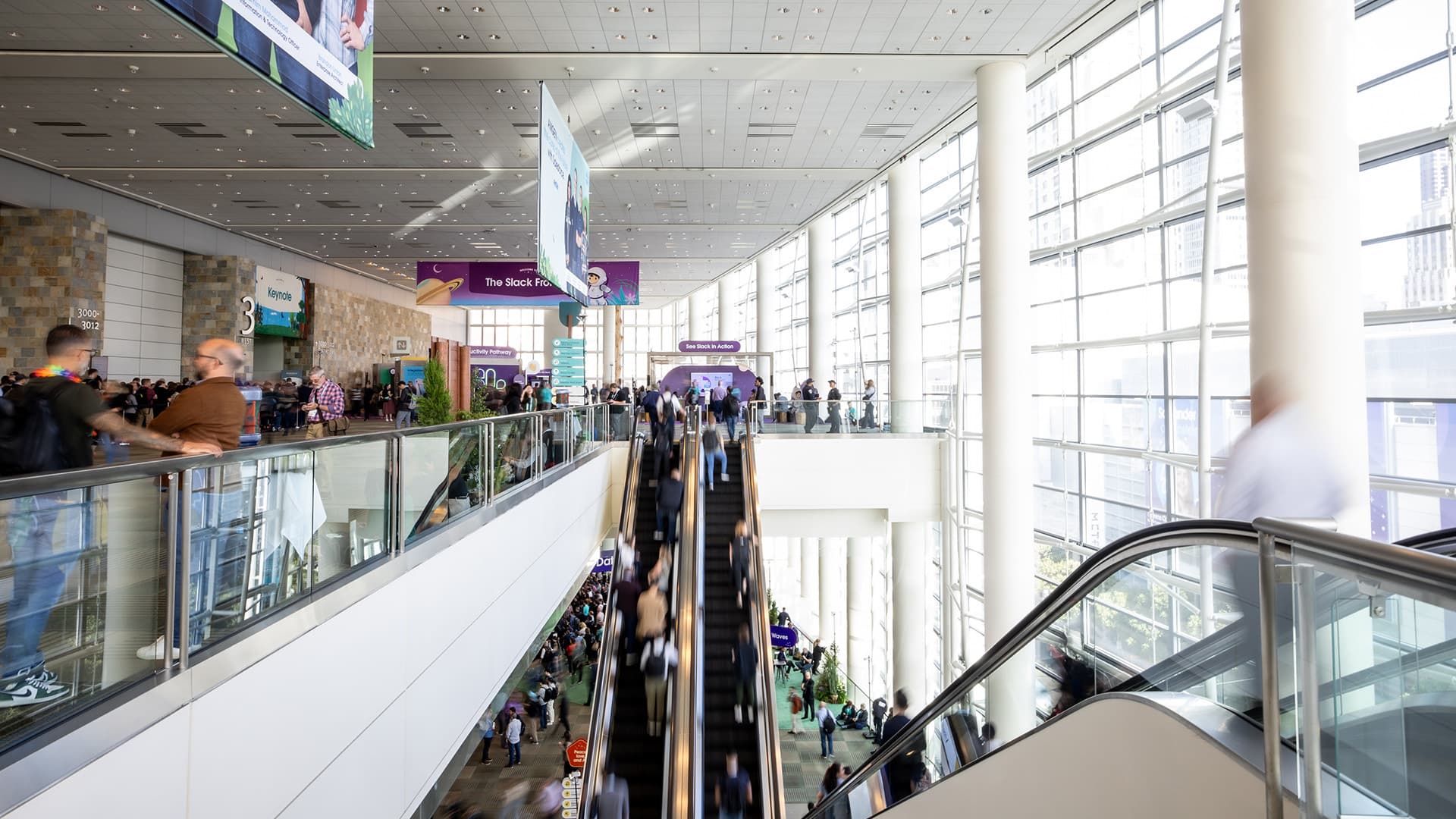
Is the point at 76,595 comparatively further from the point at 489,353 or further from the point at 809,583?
the point at 489,353

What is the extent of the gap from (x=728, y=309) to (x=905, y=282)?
Answer: 2196 centimetres

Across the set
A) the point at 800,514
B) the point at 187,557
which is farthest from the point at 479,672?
the point at 800,514

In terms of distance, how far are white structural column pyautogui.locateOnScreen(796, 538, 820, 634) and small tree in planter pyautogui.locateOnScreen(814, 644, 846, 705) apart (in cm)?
469

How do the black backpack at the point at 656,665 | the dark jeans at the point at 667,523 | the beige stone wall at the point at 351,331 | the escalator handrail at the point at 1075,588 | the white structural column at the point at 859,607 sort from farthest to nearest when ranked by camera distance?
the beige stone wall at the point at 351,331 → the white structural column at the point at 859,607 → the dark jeans at the point at 667,523 → the black backpack at the point at 656,665 → the escalator handrail at the point at 1075,588

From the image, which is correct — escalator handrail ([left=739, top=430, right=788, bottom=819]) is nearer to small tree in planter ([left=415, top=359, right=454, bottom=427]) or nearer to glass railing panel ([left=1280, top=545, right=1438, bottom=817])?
small tree in planter ([left=415, top=359, right=454, bottom=427])

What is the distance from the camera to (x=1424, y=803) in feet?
4.02

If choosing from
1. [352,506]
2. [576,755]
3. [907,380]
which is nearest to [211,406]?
[352,506]

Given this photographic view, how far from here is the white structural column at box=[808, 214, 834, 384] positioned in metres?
23.0

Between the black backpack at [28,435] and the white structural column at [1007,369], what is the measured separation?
1060cm

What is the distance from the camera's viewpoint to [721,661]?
945 cm

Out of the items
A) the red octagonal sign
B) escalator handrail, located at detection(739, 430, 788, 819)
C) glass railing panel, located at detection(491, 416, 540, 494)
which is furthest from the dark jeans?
the red octagonal sign

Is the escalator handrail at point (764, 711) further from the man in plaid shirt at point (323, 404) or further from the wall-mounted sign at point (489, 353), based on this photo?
the wall-mounted sign at point (489, 353)

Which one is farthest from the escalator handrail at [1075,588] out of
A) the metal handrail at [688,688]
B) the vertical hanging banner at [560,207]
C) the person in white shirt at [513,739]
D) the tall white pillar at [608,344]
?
the tall white pillar at [608,344]

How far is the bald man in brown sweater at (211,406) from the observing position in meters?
3.47
